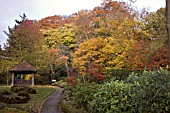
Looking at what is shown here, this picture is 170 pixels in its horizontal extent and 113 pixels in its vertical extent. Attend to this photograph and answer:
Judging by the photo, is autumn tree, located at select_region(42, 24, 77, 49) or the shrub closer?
the shrub

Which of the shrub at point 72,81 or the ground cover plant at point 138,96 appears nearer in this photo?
the ground cover plant at point 138,96

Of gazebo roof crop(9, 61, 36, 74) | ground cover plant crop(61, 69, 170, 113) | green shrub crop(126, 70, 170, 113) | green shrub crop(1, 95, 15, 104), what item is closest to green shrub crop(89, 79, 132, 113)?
ground cover plant crop(61, 69, 170, 113)

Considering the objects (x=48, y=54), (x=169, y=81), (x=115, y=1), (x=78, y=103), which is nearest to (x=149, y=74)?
(x=169, y=81)

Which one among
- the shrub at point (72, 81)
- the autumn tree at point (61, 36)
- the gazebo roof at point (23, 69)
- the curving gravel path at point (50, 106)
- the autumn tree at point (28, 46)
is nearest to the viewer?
the curving gravel path at point (50, 106)

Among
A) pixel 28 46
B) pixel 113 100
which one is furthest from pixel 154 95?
pixel 28 46

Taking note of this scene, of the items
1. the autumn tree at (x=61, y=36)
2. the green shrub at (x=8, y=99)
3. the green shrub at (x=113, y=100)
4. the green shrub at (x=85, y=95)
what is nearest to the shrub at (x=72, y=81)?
the green shrub at (x=85, y=95)

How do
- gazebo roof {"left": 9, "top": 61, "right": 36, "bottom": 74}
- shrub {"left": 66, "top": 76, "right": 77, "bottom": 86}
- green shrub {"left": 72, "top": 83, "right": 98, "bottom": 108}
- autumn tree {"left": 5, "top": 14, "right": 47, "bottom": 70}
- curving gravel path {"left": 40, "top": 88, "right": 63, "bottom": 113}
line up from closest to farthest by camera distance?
1. green shrub {"left": 72, "top": 83, "right": 98, "bottom": 108}
2. curving gravel path {"left": 40, "top": 88, "right": 63, "bottom": 113}
3. shrub {"left": 66, "top": 76, "right": 77, "bottom": 86}
4. gazebo roof {"left": 9, "top": 61, "right": 36, "bottom": 74}
5. autumn tree {"left": 5, "top": 14, "right": 47, "bottom": 70}

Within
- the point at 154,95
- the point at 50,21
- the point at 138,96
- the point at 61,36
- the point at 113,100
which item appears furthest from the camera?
the point at 50,21

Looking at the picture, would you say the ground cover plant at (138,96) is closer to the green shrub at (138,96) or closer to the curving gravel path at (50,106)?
the green shrub at (138,96)

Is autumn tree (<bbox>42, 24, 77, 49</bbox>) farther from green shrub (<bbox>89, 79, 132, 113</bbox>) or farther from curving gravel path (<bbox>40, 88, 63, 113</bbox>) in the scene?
green shrub (<bbox>89, 79, 132, 113</bbox>)

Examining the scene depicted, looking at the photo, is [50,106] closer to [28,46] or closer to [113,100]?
[113,100]

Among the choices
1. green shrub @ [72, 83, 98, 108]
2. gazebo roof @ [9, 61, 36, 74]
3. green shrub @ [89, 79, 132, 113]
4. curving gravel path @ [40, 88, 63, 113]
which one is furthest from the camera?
gazebo roof @ [9, 61, 36, 74]

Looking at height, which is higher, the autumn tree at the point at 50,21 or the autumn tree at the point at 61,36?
the autumn tree at the point at 50,21

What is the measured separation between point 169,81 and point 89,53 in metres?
12.6
